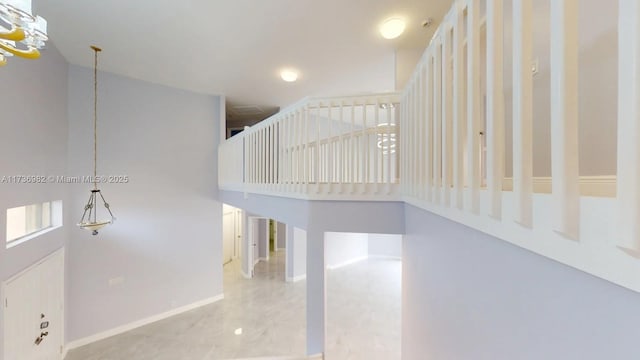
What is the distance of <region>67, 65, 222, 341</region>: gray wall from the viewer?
12.9 feet

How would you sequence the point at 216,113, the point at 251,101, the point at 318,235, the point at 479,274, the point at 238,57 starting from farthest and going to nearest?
1. the point at 251,101
2. the point at 216,113
3. the point at 238,57
4. the point at 318,235
5. the point at 479,274

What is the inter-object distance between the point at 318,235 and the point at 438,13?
293cm

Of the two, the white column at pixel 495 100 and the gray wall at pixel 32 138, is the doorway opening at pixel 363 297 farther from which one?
the gray wall at pixel 32 138

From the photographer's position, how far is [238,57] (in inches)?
150

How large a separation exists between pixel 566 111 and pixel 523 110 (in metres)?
0.16

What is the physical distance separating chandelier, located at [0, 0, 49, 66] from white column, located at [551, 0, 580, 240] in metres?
2.06

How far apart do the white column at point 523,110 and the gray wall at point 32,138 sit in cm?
394

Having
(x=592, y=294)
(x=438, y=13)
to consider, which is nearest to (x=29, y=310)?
(x=592, y=294)

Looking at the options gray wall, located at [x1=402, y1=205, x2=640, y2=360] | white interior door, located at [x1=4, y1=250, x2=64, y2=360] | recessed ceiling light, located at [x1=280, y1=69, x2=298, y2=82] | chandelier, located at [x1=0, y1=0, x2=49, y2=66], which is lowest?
white interior door, located at [x1=4, y1=250, x2=64, y2=360]

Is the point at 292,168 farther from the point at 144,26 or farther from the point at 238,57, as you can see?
the point at 144,26

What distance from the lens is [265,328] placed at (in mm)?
4480

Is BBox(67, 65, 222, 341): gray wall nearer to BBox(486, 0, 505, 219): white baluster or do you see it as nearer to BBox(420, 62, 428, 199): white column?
BBox(420, 62, 428, 199): white column

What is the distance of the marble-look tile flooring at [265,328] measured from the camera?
3.83m

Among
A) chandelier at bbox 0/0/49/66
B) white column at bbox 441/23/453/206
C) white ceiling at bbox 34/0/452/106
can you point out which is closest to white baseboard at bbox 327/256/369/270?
white ceiling at bbox 34/0/452/106
